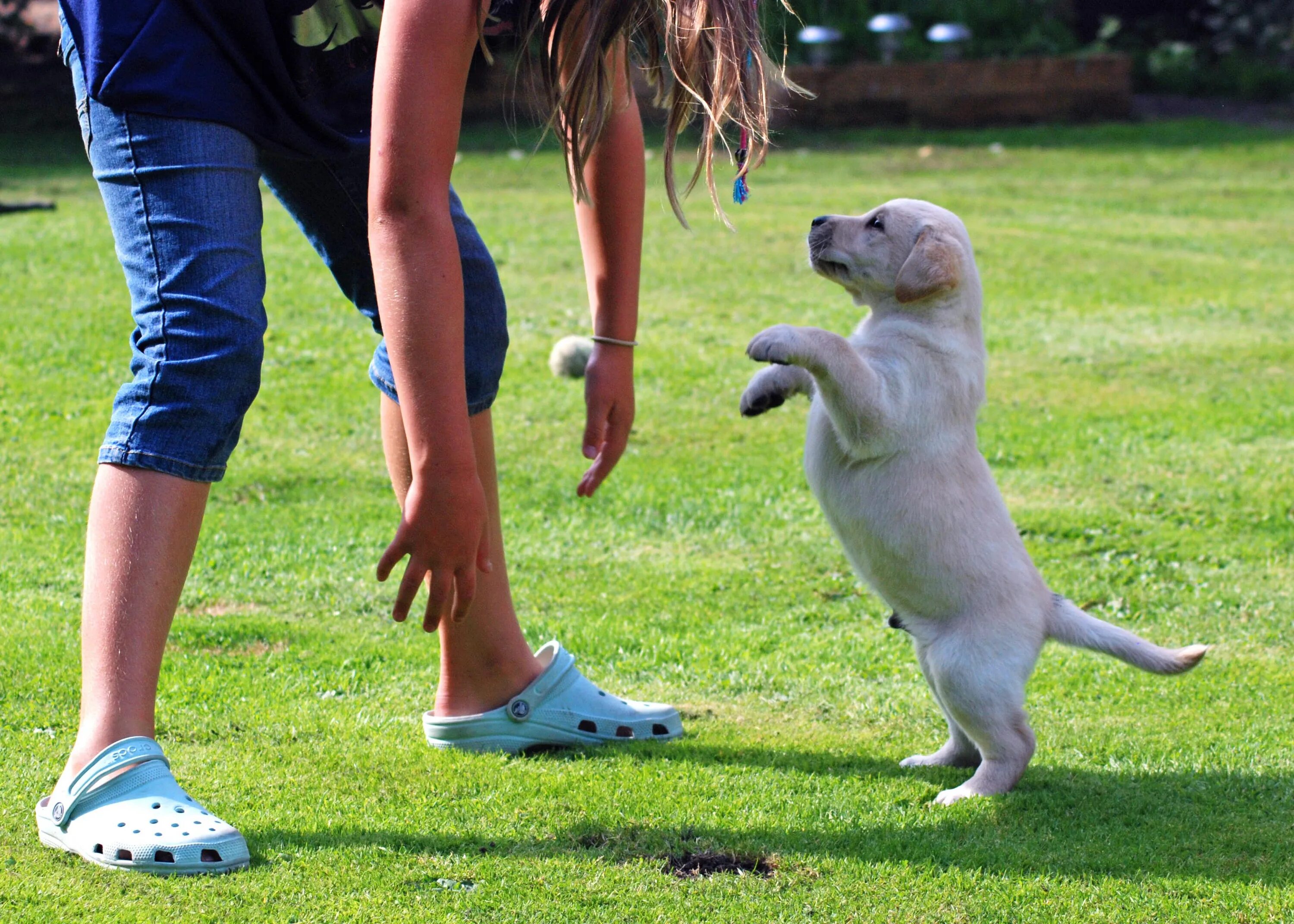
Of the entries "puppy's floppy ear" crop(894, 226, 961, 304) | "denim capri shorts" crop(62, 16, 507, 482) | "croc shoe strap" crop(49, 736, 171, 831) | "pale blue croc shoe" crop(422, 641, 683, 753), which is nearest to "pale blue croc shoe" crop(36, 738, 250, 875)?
"croc shoe strap" crop(49, 736, 171, 831)

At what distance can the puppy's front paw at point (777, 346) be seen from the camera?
2805 mm

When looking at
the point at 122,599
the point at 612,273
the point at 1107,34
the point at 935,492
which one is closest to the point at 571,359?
the point at 612,273

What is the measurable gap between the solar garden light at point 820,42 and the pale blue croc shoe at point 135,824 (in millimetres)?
18344

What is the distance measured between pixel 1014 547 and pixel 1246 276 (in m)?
7.50

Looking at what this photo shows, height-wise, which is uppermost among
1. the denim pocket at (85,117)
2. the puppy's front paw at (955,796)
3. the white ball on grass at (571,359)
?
the denim pocket at (85,117)

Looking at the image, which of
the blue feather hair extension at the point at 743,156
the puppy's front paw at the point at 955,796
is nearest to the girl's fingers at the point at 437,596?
the blue feather hair extension at the point at 743,156

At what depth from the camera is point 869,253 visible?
3213mm

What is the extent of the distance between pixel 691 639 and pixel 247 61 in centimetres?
194

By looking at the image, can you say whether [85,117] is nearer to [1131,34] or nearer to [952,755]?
[952,755]

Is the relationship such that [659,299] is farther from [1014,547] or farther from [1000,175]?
[1000,175]

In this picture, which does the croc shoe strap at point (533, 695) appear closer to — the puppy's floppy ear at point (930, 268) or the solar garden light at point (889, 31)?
the puppy's floppy ear at point (930, 268)

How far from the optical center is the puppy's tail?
9.52 feet

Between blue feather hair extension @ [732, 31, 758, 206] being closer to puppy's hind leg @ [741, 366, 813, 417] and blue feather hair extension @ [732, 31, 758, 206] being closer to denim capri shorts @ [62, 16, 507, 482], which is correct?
puppy's hind leg @ [741, 366, 813, 417]

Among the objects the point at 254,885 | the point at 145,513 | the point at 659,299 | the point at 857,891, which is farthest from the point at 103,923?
the point at 659,299
